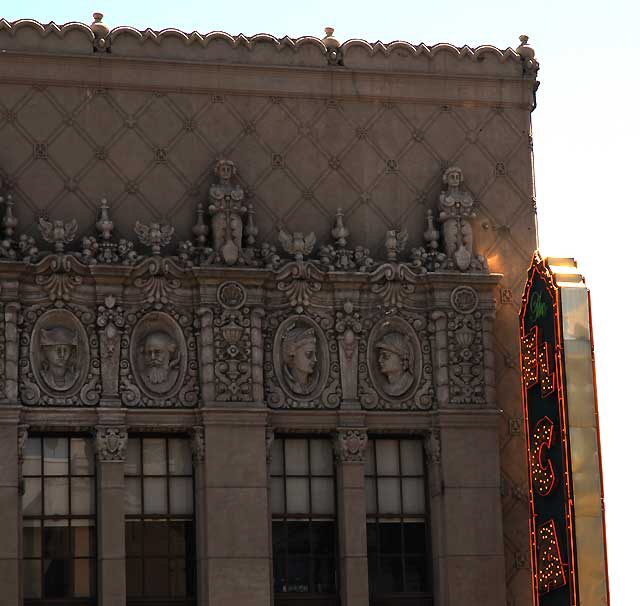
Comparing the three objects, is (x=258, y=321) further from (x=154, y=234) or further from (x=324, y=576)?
(x=324, y=576)

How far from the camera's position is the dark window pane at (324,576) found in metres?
29.2

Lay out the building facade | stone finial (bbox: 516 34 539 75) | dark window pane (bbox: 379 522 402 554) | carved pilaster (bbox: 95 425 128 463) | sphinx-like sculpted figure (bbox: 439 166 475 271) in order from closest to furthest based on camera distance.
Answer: carved pilaster (bbox: 95 425 128 463) → the building facade → dark window pane (bbox: 379 522 402 554) → sphinx-like sculpted figure (bbox: 439 166 475 271) → stone finial (bbox: 516 34 539 75)

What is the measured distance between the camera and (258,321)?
29.1 metres

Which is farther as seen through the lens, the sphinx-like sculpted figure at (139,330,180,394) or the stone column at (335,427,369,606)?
the stone column at (335,427,369,606)

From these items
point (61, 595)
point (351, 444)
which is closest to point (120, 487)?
point (61, 595)

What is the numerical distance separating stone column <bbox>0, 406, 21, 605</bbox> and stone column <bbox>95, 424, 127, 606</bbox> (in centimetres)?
120

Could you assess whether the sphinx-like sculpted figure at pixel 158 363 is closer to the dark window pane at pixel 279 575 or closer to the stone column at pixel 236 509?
the stone column at pixel 236 509

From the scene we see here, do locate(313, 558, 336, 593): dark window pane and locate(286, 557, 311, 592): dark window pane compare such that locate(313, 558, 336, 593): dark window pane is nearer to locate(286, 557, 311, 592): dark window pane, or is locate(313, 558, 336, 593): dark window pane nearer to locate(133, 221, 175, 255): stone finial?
locate(286, 557, 311, 592): dark window pane

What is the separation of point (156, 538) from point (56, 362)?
3.08 m

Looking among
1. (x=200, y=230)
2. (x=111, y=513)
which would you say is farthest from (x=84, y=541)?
(x=200, y=230)

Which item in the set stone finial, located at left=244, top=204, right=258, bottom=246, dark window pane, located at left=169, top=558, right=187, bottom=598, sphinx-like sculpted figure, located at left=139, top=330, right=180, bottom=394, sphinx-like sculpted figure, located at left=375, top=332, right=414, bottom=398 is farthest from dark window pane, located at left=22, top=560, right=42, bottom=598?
sphinx-like sculpted figure, located at left=375, top=332, right=414, bottom=398

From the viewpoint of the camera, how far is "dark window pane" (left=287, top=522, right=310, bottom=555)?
29.2 meters

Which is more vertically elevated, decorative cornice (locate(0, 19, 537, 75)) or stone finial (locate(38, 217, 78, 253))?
decorative cornice (locate(0, 19, 537, 75))

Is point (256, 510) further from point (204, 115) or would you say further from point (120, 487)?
point (204, 115)
